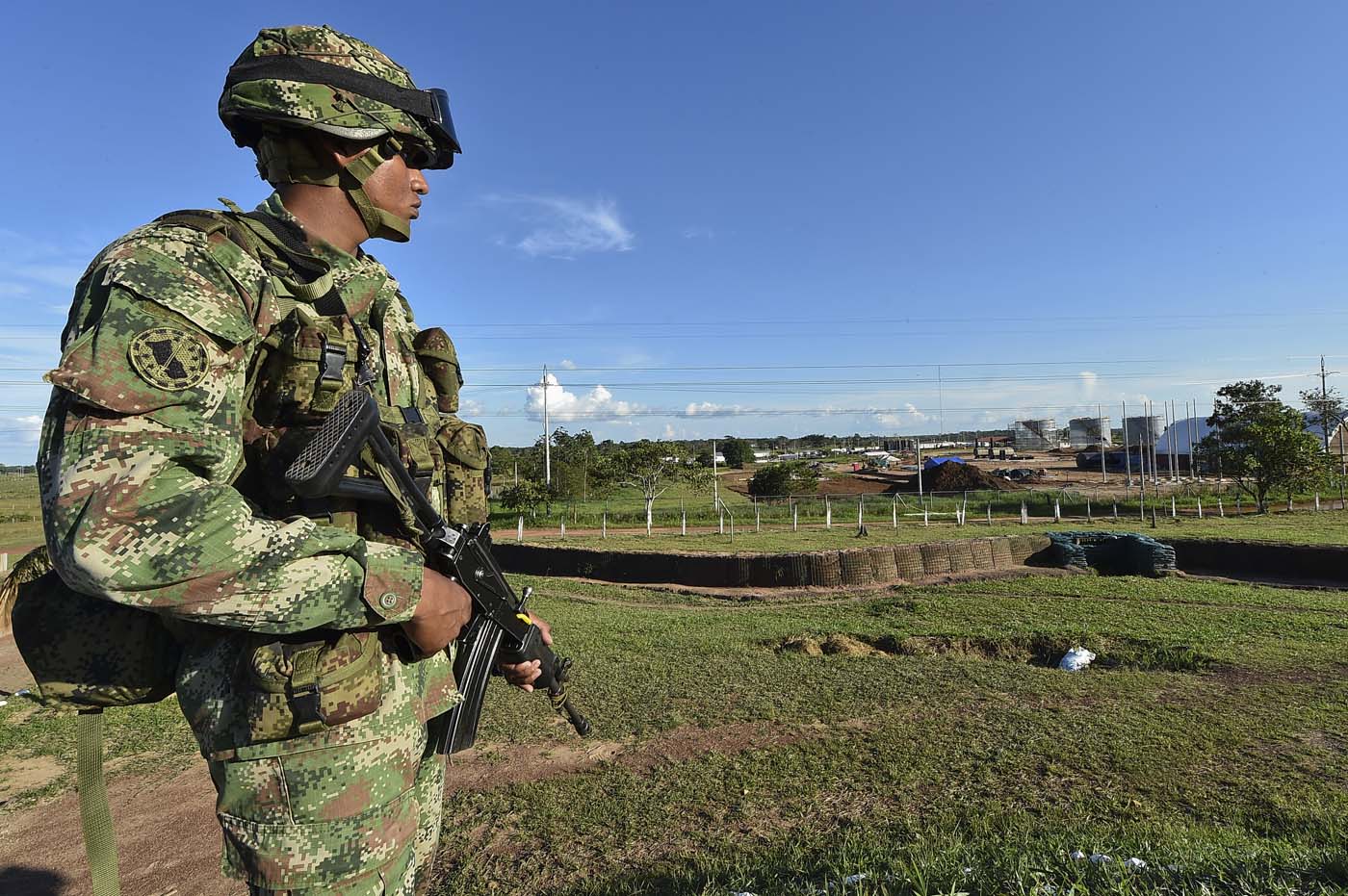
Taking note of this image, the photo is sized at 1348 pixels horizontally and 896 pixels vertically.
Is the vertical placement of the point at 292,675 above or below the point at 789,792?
above

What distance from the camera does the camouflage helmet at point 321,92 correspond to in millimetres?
1498

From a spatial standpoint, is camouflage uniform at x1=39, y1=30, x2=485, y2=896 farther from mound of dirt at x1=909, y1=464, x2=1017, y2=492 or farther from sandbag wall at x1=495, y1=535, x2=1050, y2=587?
mound of dirt at x1=909, y1=464, x2=1017, y2=492

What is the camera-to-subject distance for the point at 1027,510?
85.1 feet

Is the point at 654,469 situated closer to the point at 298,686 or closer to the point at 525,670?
the point at 525,670

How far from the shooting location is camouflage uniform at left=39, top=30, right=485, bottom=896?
1.10 meters

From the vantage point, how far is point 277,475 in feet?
4.62

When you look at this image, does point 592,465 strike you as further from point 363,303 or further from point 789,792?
point 363,303

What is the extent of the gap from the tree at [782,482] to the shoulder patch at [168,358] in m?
32.3

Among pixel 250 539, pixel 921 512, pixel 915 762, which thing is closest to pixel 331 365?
pixel 250 539

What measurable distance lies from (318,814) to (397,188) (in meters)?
1.37

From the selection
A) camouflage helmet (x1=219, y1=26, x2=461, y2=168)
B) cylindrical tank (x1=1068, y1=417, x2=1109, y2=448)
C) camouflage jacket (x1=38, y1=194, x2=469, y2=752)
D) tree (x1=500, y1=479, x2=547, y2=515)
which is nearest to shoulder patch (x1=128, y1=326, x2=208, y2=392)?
camouflage jacket (x1=38, y1=194, x2=469, y2=752)

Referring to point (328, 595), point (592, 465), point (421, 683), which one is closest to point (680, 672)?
point (421, 683)

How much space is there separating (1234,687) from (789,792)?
14.1ft

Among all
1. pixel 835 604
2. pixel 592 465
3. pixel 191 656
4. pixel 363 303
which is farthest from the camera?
pixel 592 465
